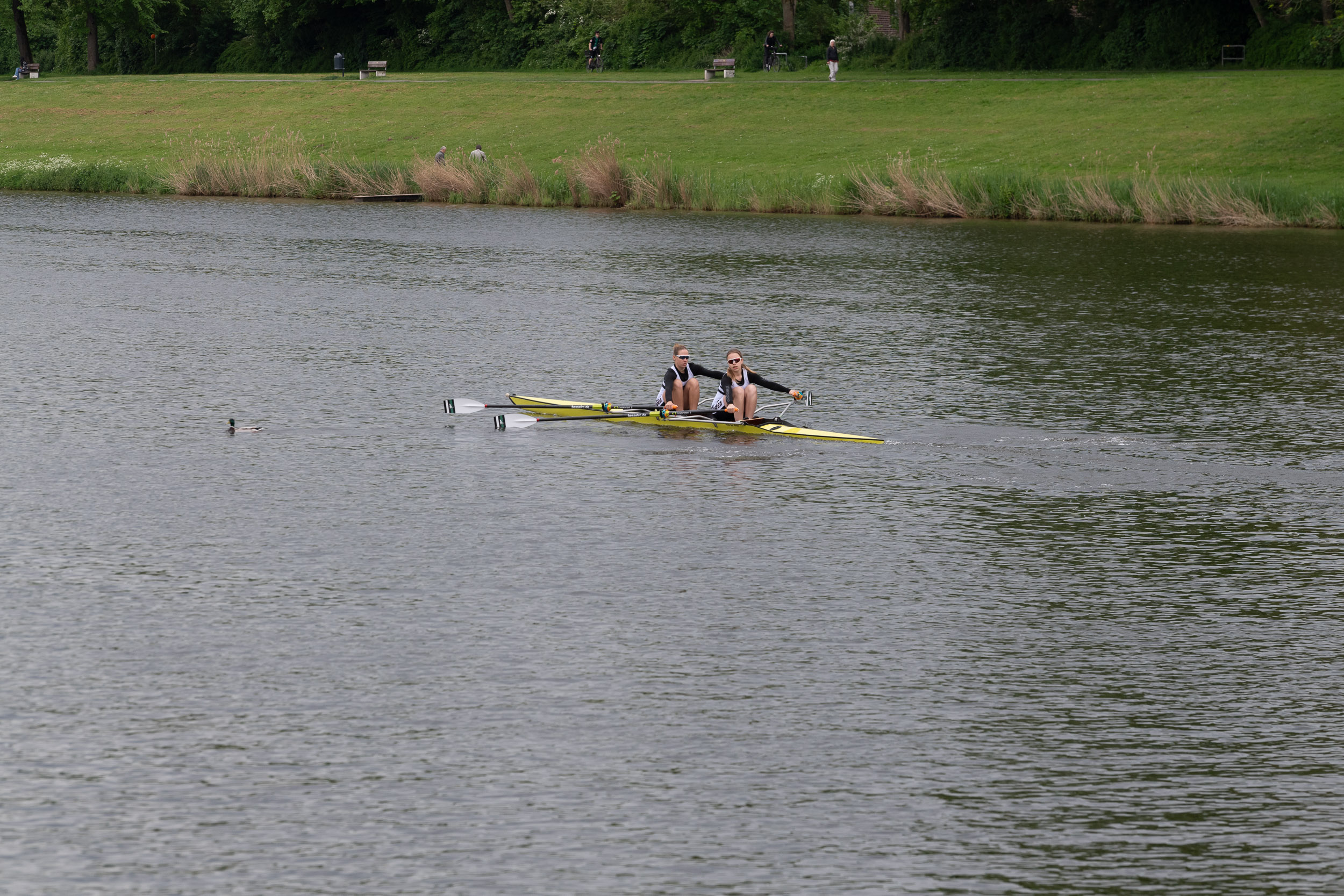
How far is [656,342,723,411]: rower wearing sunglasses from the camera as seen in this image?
74.2 feet

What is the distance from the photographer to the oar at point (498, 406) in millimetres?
22922

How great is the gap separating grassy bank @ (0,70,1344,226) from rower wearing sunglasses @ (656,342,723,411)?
31792mm

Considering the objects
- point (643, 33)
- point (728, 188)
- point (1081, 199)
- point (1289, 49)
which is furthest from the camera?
point (643, 33)

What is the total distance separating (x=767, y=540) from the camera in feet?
56.9

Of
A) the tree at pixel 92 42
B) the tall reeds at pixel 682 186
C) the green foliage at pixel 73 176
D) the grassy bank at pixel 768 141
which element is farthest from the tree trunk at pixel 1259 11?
the tree at pixel 92 42

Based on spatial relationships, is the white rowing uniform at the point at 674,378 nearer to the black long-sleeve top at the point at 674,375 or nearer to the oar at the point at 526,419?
the black long-sleeve top at the point at 674,375

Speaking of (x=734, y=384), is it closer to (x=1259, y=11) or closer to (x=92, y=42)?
(x=1259, y=11)

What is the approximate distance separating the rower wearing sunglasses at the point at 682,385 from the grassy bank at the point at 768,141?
31.8m

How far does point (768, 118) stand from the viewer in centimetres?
6919

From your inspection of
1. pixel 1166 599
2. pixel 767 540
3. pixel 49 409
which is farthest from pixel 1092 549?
pixel 49 409

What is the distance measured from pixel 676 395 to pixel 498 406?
7.96ft

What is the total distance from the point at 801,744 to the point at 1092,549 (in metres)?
6.25

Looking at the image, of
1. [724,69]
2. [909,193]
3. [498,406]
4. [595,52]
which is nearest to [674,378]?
[498,406]

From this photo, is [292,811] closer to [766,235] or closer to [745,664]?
[745,664]
